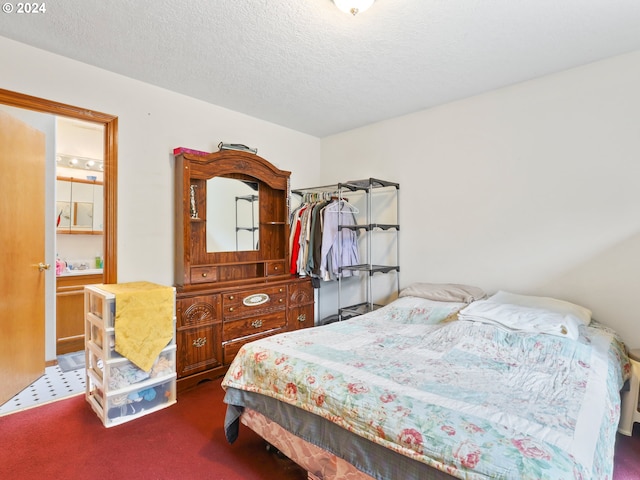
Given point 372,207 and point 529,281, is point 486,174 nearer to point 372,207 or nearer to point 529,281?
point 529,281

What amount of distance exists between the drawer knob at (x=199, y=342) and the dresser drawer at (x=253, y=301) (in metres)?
0.23

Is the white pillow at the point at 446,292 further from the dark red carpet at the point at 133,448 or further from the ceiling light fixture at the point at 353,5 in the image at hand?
the ceiling light fixture at the point at 353,5

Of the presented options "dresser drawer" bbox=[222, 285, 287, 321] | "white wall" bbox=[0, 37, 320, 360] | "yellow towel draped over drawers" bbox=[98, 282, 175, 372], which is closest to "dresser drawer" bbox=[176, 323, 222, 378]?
"dresser drawer" bbox=[222, 285, 287, 321]

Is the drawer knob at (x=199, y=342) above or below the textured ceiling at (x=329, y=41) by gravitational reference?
below

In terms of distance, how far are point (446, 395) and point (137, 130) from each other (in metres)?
2.84

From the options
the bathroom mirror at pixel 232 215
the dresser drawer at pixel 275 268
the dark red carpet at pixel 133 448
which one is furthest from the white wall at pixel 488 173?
the dark red carpet at pixel 133 448

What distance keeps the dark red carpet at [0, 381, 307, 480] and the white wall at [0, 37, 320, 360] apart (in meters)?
1.04

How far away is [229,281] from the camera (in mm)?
3076

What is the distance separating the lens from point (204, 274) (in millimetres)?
2914

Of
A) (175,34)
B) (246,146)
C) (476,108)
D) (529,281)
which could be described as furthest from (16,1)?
(529,281)

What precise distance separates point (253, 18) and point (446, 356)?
2.17 meters

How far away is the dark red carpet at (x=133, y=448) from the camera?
166 centimetres

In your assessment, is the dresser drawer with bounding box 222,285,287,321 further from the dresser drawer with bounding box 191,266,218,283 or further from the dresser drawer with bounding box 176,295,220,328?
the dresser drawer with bounding box 191,266,218,283

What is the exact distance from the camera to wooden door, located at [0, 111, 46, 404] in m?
2.29
